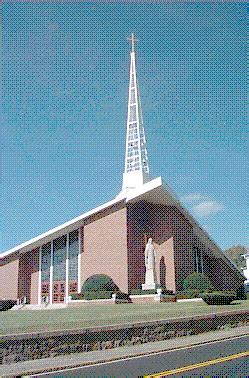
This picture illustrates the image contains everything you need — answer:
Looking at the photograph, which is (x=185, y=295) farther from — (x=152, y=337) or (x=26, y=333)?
(x=26, y=333)

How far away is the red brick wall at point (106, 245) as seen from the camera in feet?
109

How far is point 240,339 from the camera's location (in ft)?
47.8

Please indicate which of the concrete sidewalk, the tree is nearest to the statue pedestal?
the concrete sidewalk

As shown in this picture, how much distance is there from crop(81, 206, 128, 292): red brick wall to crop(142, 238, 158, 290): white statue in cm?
178

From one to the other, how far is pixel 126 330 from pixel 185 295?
18.8 metres

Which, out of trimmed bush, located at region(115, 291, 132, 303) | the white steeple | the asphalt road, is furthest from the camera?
the white steeple

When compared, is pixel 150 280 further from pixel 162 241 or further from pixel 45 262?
pixel 45 262

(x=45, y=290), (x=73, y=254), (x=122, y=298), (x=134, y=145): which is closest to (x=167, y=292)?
(x=122, y=298)

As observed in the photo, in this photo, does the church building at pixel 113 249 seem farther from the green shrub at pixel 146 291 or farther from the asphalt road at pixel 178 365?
the asphalt road at pixel 178 365

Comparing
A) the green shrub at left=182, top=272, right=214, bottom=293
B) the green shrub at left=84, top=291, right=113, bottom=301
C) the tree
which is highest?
the tree

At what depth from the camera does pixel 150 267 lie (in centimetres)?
3356

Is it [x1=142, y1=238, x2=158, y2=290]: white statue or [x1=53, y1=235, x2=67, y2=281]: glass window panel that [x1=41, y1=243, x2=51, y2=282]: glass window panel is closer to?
[x1=53, y1=235, x2=67, y2=281]: glass window panel

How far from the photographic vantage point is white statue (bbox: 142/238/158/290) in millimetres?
33031

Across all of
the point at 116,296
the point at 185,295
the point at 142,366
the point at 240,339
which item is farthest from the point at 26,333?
the point at 185,295
